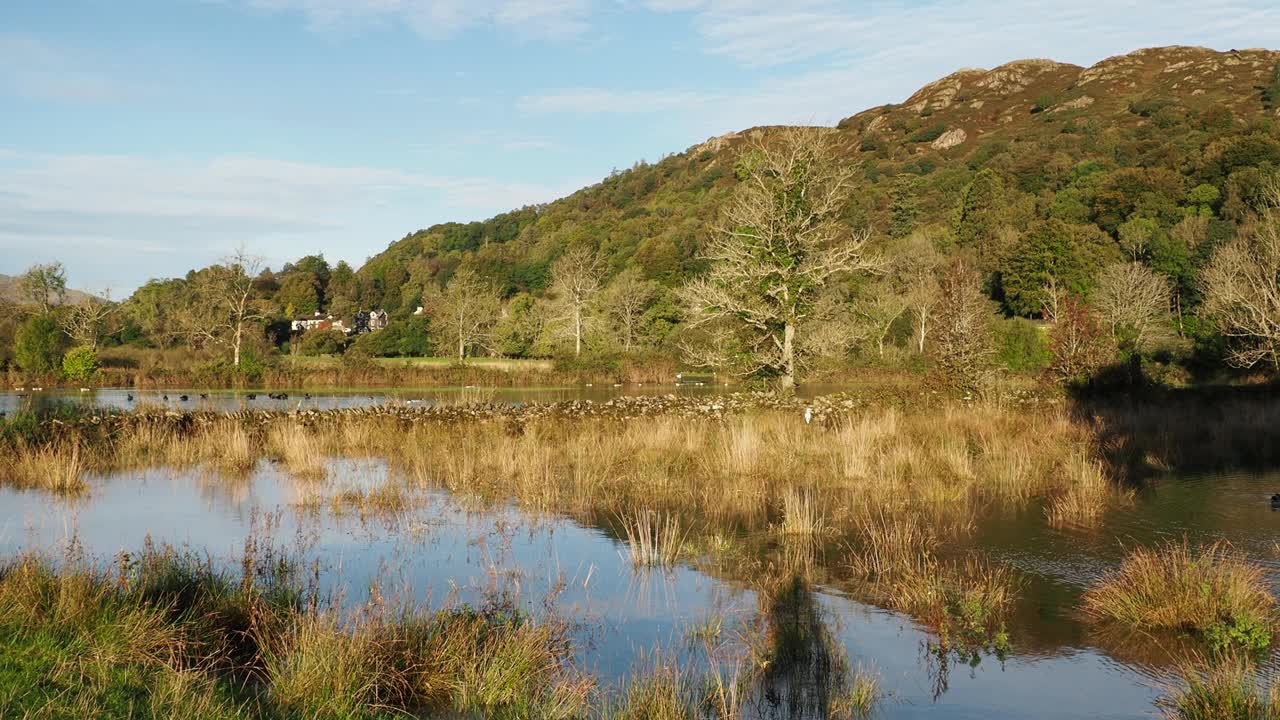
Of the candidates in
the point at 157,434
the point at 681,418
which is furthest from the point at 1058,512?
the point at 157,434

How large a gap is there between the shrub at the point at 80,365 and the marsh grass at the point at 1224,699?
45.9 meters

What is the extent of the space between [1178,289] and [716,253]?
44.3 metres

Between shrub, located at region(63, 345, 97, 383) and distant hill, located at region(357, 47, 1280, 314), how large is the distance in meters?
Answer: 30.7

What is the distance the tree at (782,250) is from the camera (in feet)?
73.3

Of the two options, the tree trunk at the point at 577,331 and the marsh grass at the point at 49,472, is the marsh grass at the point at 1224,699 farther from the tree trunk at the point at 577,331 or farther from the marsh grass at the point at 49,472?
the tree trunk at the point at 577,331

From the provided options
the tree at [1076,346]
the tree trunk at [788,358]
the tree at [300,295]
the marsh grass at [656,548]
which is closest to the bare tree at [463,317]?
the tree at [300,295]

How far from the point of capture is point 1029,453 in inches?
577

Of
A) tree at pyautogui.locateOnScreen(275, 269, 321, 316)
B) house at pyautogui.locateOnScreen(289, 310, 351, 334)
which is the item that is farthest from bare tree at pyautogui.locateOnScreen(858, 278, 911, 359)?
tree at pyautogui.locateOnScreen(275, 269, 321, 316)

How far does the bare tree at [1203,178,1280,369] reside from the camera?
29328 millimetres

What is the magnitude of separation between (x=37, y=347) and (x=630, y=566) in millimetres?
44003

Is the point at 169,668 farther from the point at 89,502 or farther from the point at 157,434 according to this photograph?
the point at 157,434

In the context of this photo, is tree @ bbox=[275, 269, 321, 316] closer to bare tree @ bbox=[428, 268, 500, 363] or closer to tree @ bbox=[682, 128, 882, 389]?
bare tree @ bbox=[428, 268, 500, 363]

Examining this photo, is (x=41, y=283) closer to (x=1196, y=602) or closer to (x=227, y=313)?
(x=227, y=313)

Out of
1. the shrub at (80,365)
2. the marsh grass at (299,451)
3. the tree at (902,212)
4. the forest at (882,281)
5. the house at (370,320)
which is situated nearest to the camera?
the marsh grass at (299,451)
